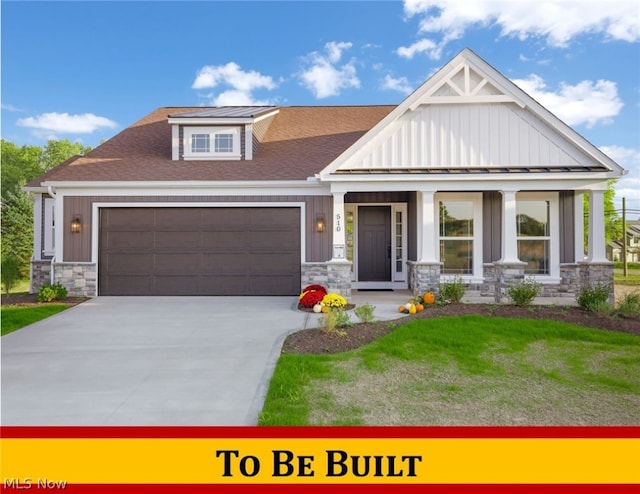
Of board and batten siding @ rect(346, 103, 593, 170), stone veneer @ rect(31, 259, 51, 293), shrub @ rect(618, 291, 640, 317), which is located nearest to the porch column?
board and batten siding @ rect(346, 103, 593, 170)

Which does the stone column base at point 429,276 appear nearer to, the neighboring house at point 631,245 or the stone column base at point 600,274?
the stone column base at point 600,274

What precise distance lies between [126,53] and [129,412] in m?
16.5

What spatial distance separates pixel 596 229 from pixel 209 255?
34.6 feet

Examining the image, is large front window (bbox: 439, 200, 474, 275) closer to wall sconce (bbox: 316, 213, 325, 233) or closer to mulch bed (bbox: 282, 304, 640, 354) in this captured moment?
mulch bed (bbox: 282, 304, 640, 354)

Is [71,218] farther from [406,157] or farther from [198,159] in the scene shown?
[406,157]

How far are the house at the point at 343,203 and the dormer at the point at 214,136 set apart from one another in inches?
1.8

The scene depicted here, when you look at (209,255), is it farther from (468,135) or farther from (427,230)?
(468,135)

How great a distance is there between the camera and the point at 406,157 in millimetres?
10891

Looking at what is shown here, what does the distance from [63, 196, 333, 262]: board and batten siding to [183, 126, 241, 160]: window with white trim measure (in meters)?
1.82

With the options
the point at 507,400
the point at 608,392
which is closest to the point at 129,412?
the point at 507,400

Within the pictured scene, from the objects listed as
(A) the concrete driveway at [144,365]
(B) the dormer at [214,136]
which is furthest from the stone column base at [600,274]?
(B) the dormer at [214,136]

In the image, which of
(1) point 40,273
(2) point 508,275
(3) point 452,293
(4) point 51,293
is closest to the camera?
(3) point 452,293

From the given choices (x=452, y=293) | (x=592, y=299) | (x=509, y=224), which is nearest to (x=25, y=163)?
(x=452, y=293)

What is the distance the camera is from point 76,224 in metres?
12.0
